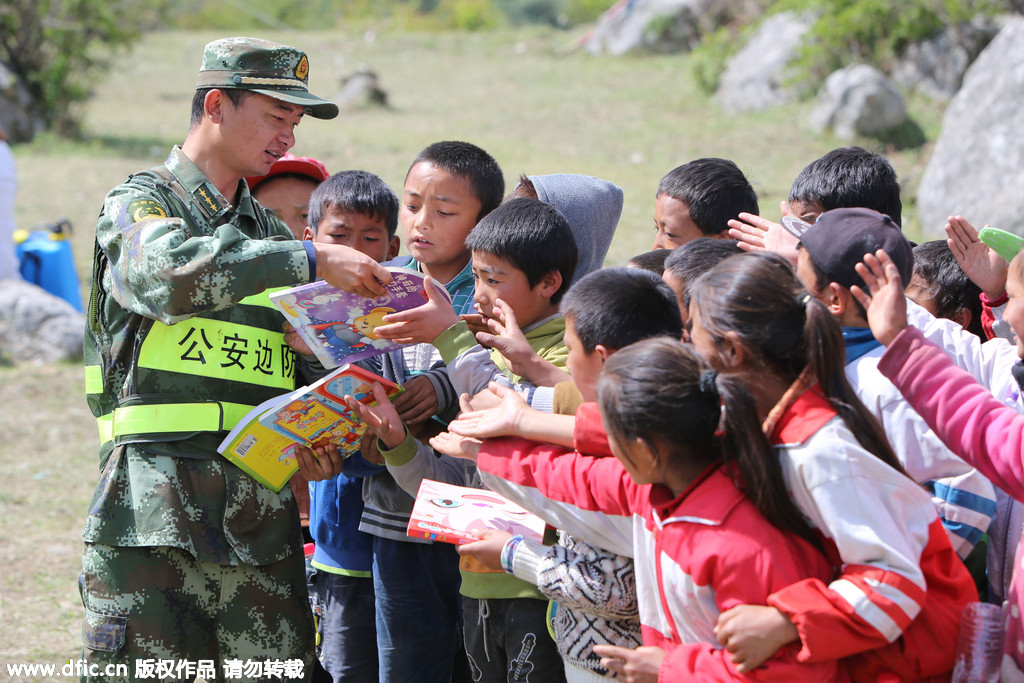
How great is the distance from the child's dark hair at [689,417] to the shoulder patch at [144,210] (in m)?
1.27

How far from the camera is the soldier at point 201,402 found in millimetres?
2395

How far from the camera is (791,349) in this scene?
72.9 inches

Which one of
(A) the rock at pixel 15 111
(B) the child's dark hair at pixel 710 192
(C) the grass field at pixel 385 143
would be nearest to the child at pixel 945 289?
(B) the child's dark hair at pixel 710 192

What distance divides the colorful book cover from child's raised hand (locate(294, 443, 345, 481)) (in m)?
0.02

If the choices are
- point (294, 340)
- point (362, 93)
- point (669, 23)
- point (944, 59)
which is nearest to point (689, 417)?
point (294, 340)

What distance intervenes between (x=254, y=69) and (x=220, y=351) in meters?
0.76

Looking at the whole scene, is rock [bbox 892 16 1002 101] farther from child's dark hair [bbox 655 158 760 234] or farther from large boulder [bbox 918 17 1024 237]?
child's dark hair [bbox 655 158 760 234]

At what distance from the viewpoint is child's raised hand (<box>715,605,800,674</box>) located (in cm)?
171

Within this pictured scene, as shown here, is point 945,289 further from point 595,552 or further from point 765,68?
point 765,68

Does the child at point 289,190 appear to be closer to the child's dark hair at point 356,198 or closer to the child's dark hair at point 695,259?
the child's dark hair at point 356,198

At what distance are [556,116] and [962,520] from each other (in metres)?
13.9

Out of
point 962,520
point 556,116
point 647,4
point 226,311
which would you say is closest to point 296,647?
point 226,311

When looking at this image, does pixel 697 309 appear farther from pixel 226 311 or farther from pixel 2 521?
Answer: pixel 2 521

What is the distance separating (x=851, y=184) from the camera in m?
3.08
